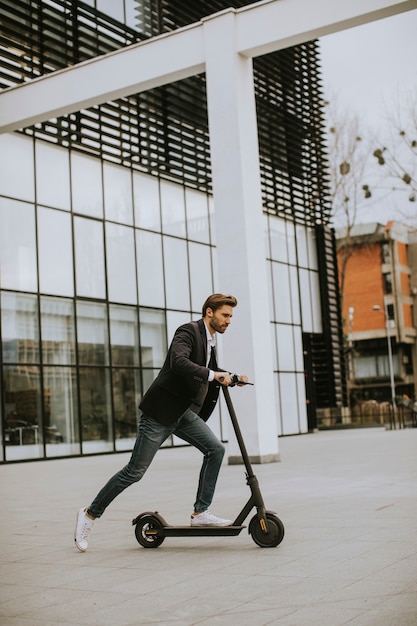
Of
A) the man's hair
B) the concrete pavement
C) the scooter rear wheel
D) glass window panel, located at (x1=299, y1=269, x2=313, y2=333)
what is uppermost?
glass window panel, located at (x1=299, y1=269, x2=313, y2=333)

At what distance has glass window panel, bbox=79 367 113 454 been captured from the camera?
74.3ft

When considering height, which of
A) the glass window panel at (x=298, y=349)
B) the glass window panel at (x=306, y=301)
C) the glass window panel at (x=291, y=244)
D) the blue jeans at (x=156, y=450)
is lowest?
the blue jeans at (x=156, y=450)

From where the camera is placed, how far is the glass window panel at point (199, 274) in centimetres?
2719

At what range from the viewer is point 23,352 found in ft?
69.4

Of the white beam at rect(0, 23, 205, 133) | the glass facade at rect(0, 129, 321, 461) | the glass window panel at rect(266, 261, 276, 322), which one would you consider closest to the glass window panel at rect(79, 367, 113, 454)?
the glass facade at rect(0, 129, 321, 461)

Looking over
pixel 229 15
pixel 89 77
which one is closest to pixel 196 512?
pixel 229 15

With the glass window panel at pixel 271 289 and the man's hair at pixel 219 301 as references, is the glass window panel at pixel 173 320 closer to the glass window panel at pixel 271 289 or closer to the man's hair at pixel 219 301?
the glass window panel at pixel 271 289

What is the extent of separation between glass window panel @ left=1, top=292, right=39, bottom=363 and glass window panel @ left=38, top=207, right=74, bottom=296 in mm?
695

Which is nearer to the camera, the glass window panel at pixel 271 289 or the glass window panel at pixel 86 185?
the glass window panel at pixel 86 185

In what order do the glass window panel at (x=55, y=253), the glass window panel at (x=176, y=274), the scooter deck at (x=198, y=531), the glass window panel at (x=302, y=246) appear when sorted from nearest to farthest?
the scooter deck at (x=198, y=531)
the glass window panel at (x=55, y=253)
the glass window panel at (x=176, y=274)
the glass window panel at (x=302, y=246)

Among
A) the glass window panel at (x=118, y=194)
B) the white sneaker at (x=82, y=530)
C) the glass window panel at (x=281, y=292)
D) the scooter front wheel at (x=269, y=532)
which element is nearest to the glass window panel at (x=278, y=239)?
the glass window panel at (x=281, y=292)

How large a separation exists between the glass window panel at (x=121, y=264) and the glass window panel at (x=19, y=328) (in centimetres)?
300

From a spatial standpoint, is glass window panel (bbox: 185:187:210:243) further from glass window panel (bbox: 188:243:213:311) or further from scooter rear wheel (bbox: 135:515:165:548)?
scooter rear wheel (bbox: 135:515:165:548)

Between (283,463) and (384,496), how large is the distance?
6109mm
